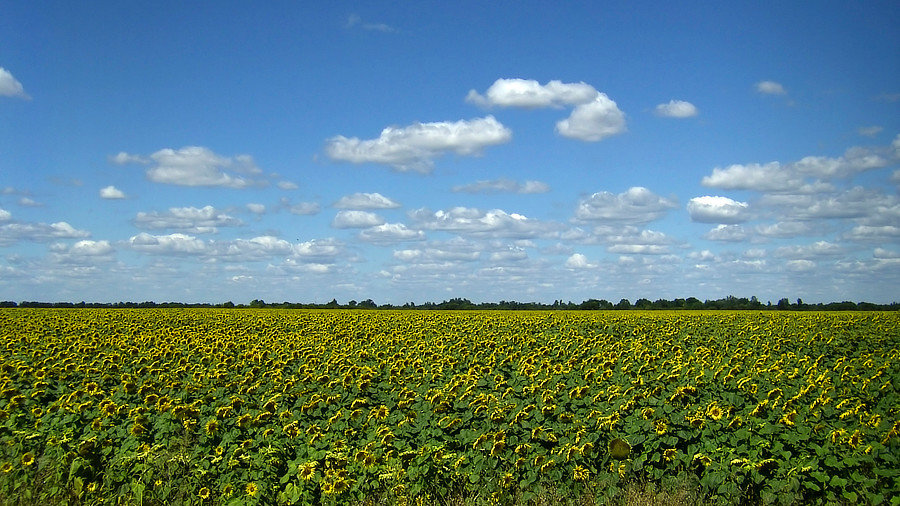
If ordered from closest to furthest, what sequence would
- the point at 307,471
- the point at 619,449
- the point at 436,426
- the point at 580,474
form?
the point at 307,471
the point at 580,474
the point at 619,449
the point at 436,426

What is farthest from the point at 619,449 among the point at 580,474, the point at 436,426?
the point at 436,426

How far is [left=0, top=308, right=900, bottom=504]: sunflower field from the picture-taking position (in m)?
10.4

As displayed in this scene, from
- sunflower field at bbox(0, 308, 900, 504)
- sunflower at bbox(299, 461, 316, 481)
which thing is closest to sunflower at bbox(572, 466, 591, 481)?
sunflower field at bbox(0, 308, 900, 504)

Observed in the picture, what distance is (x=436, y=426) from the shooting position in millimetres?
11883

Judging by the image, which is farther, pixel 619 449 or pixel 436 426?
pixel 436 426

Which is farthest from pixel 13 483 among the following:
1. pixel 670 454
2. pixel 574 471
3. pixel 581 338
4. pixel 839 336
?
pixel 839 336

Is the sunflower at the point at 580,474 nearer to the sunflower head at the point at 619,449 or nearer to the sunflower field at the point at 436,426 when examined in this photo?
the sunflower field at the point at 436,426

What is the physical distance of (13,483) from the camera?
11.1 m

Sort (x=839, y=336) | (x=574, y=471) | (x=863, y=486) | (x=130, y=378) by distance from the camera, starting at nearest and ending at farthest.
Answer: (x=863, y=486), (x=574, y=471), (x=130, y=378), (x=839, y=336)

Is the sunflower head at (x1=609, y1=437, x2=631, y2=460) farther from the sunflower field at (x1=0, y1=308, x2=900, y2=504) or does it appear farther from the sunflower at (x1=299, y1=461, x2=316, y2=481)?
the sunflower at (x1=299, y1=461, x2=316, y2=481)

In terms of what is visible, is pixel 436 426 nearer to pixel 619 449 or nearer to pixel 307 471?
pixel 307 471

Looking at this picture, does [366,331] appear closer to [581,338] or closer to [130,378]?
[581,338]

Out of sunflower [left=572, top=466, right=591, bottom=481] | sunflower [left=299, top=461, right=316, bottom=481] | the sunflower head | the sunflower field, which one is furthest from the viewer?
the sunflower head

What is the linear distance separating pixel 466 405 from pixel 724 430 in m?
3.94
